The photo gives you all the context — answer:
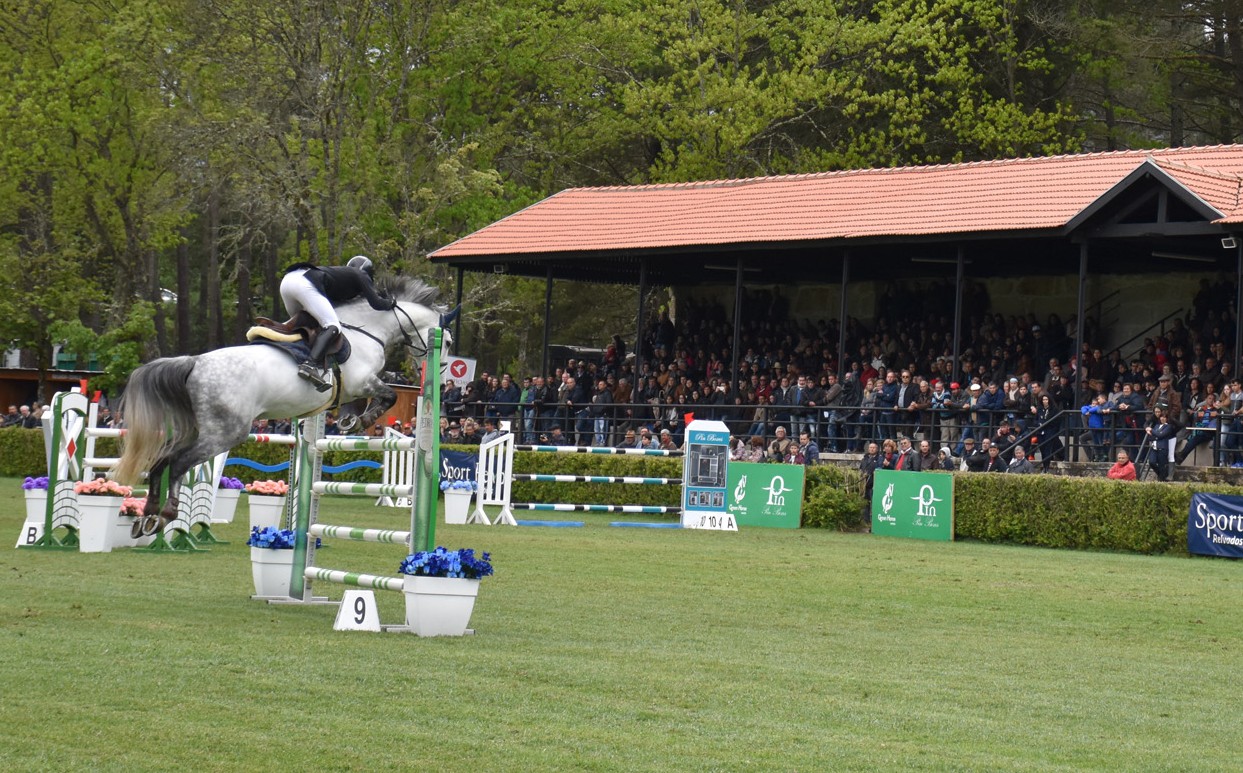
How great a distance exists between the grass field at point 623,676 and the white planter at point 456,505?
7712 mm

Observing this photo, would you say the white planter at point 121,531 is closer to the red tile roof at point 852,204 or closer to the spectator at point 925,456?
the spectator at point 925,456

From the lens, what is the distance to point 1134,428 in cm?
2455

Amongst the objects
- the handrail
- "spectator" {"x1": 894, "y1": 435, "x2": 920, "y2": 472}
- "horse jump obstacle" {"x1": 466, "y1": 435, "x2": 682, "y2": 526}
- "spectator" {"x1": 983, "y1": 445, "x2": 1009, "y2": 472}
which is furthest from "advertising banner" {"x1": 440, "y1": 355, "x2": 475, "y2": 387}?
"spectator" {"x1": 983, "y1": 445, "x2": 1009, "y2": 472}

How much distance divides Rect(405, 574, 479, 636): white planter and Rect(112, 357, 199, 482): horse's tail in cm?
262

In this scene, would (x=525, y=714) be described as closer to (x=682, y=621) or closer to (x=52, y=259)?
(x=682, y=621)

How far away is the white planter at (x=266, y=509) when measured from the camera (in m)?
17.1

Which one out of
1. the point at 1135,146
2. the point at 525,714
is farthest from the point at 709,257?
the point at 525,714

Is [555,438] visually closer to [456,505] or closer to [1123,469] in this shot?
[456,505]

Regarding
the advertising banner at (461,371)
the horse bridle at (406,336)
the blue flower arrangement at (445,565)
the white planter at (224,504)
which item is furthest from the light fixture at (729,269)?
the blue flower arrangement at (445,565)

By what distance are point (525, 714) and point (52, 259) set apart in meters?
42.6

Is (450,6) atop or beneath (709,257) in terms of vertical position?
atop

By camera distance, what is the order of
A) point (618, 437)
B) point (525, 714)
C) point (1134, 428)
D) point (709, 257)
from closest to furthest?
point (525, 714), point (1134, 428), point (618, 437), point (709, 257)

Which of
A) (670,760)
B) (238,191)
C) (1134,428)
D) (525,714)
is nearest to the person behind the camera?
(670,760)

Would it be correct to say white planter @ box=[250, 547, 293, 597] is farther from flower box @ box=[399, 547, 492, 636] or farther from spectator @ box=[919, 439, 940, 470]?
spectator @ box=[919, 439, 940, 470]
